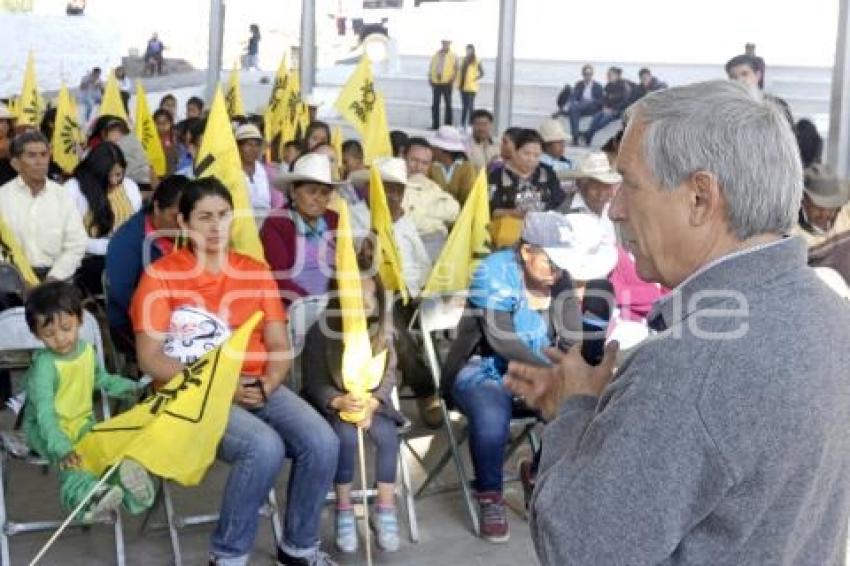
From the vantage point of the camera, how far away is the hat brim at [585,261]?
486 centimetres

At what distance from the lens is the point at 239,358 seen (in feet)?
13.0

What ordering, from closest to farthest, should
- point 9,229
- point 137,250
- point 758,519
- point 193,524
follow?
point 758,519 < point 193,524 < point 137,250 < point 9,229

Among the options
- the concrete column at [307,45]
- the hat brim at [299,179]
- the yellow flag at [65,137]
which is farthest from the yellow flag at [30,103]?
the hat brim at [299,179]

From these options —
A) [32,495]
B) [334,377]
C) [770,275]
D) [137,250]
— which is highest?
[770,275]

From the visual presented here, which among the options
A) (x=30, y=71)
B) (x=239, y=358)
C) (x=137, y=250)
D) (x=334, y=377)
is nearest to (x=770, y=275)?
(x=239, y=358)

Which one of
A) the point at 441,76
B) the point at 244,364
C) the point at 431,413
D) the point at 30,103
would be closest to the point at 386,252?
the point at 431,413

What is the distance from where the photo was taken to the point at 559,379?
1801 mm

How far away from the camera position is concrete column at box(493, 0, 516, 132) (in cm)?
1378

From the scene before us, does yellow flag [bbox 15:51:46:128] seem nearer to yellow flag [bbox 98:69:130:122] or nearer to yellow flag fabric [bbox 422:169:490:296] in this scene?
yellow flag [bbox 98:69:130:122]

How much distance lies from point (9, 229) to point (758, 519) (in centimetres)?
490

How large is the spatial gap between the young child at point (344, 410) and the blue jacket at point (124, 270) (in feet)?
2.23

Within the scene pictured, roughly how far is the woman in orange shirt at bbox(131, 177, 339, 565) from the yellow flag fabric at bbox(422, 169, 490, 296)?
150 cm

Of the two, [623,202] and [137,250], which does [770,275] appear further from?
[137,250]

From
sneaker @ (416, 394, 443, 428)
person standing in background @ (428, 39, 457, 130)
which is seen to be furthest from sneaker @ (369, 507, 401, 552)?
person standing in background @ (428, 39, 457, 130)
